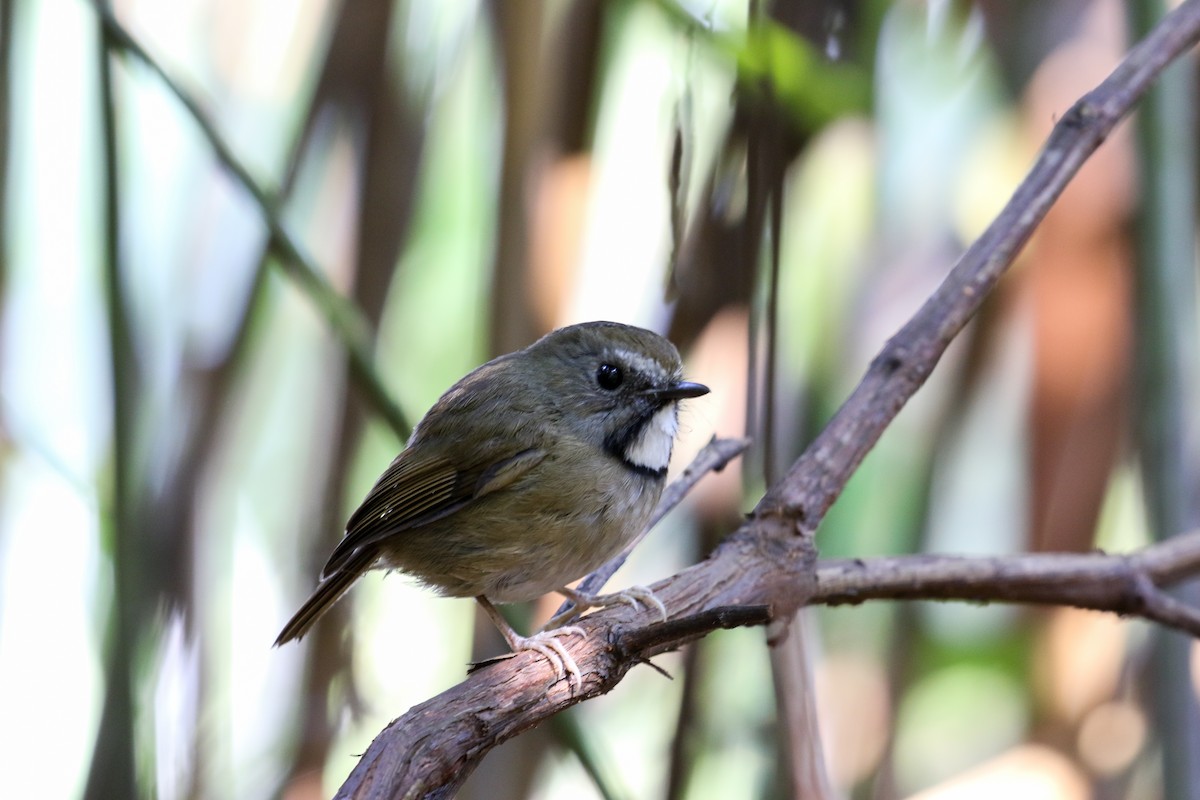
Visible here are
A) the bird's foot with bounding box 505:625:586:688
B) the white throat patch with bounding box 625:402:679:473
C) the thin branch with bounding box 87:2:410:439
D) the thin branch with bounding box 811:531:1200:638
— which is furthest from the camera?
the thin branch with bounding box 87:2:410:439

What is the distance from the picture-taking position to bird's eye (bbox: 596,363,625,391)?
7.90 ft

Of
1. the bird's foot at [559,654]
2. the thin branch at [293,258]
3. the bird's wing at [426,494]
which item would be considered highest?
the thin branch at [293,258]

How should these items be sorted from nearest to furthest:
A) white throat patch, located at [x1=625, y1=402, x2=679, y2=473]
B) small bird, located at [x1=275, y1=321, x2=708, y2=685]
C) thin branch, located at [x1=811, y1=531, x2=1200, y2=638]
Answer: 1. thin branch, located at [x1=811, y1=531, x2=1200, y2=638]
2. small bird, located at [x1=275, y1=321, x2=708, y2=685]
3. white throat patch, located at [x1=625, y1=402, x2=679, y2=473]

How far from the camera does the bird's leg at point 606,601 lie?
1930mm

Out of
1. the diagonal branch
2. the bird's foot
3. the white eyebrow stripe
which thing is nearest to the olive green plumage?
the white eyebrow stripe

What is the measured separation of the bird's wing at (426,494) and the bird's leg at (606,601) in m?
0.30

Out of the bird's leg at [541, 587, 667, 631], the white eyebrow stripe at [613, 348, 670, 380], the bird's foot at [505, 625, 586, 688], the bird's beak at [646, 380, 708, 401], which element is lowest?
the bird's foot at [505, 625, 586, 688]

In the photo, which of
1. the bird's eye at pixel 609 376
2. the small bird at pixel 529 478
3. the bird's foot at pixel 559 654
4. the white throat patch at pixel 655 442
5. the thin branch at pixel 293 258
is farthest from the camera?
→ the thin branch at pixel 293 258

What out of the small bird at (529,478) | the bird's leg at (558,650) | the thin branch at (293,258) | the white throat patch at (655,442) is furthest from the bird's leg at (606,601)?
the thin branch at (293,258)

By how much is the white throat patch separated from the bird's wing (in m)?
0.19

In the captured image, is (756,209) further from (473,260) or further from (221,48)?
(221,48)

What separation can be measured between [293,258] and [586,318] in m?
0.90

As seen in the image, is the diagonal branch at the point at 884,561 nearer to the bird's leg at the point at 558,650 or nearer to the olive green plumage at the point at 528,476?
the bird's leg at the point at 558,650

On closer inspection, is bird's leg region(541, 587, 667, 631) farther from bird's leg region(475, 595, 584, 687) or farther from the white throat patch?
the white throat patch
